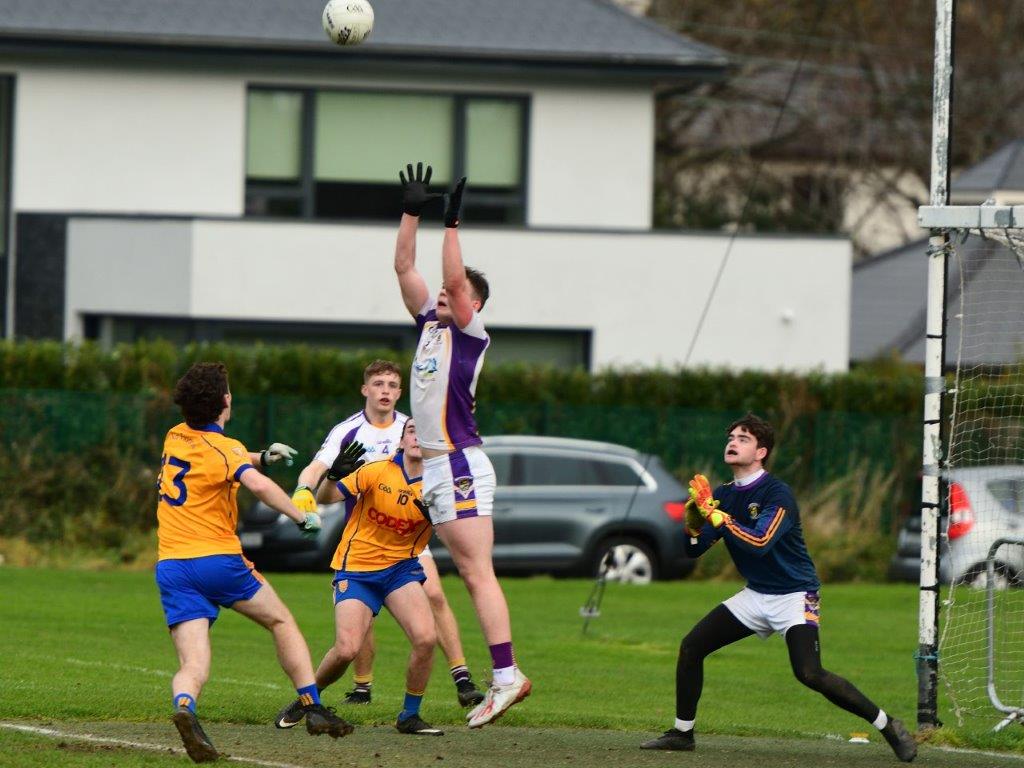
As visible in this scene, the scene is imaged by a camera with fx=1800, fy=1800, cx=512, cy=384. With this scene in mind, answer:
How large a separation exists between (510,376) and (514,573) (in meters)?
3.26

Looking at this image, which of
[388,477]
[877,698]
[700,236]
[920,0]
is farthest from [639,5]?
[388,477]

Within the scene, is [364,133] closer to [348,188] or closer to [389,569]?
[348,188]

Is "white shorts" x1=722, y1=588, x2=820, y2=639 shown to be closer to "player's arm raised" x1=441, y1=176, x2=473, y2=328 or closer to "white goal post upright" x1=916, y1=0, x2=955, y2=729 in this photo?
"white goal post upright" x1=916, y1=0, x2=955, y2=729

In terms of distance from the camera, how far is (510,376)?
23641 mm

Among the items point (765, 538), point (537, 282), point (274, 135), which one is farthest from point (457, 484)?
point (274, 135)

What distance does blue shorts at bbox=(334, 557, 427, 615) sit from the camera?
9.50 m

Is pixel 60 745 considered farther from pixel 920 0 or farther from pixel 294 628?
pixel 920 0

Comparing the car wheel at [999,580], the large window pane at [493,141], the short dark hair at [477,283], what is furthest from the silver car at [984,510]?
the short dark hair at [477,283]

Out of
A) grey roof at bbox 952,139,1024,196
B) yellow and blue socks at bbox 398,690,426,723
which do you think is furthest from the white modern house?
yellow and blue socks at bbox 398,690,426,723

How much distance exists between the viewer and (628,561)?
69.3 feet

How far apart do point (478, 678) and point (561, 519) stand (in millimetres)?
8043

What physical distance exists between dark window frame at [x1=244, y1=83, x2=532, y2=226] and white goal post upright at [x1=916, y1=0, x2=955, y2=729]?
1551cm

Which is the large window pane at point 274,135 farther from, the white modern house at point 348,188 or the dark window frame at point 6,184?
the dark window frame at point 6,184

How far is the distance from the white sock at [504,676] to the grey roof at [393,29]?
1734cm
